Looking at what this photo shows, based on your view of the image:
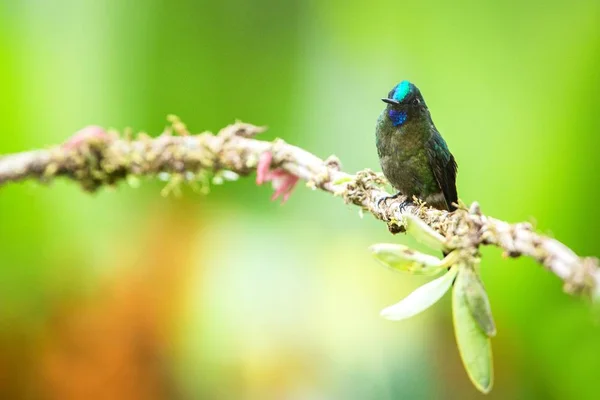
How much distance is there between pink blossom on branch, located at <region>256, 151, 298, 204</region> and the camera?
0.60 m

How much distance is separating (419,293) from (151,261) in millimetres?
1197

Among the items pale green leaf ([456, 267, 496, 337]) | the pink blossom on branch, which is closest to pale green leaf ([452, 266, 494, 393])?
pale green leaf ([456, 267, 496, 337])

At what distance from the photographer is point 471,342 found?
1.35 feet

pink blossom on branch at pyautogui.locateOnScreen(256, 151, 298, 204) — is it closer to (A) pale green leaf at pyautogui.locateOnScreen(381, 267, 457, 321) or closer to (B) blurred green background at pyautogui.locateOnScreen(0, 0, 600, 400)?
(A) pale green leaf at pyautogui.locateOnScreen(381, 267, 457, 321)

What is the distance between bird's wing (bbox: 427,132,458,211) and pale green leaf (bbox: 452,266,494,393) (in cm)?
43

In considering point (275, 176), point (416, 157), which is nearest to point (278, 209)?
point (416, 157)

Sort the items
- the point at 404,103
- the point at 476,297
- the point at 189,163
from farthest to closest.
A: the point at 404,103, the point at 189,163, the point at 476,297

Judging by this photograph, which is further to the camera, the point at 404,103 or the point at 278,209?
the point at 278,209

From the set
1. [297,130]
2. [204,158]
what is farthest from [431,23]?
[204,158]

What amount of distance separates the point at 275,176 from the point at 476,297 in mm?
284

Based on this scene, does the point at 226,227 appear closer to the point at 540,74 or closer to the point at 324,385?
the point at 324,385

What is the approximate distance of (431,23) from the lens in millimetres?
1500

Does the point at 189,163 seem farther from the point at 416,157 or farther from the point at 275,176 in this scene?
the point at 416,157

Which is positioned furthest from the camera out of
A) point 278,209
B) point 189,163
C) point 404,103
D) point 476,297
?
point 278,209
